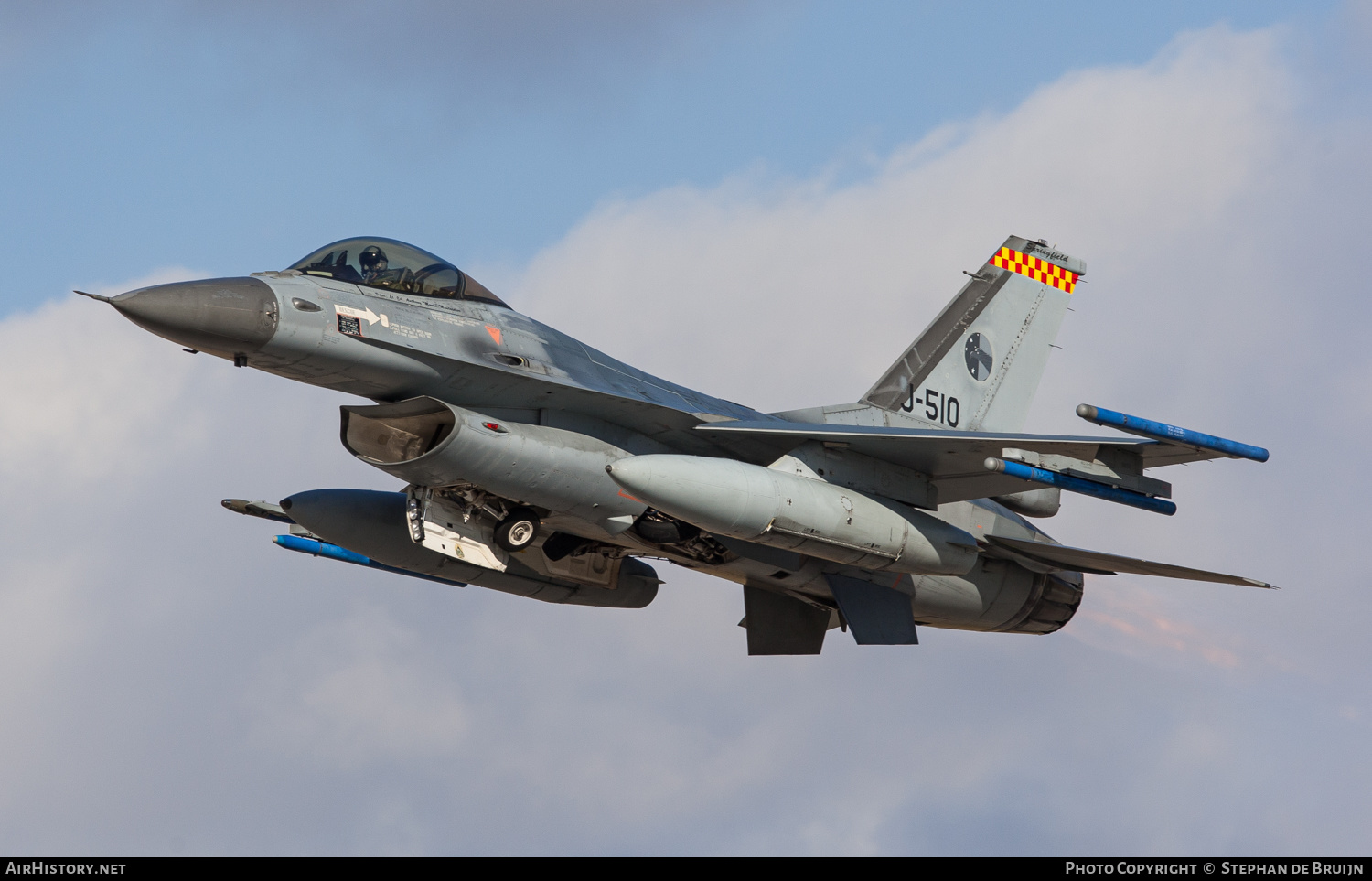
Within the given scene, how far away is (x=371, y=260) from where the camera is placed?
15133 mm

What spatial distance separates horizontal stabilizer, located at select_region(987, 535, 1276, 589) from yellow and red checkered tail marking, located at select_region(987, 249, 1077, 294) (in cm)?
457

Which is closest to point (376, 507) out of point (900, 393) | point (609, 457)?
point (609, 457)

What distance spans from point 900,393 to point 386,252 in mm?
7445

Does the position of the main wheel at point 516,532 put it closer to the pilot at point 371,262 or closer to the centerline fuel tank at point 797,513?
the centerline fuel tank at point 797,513

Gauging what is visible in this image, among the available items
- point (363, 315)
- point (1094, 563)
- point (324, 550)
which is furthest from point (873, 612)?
point (363, 315)

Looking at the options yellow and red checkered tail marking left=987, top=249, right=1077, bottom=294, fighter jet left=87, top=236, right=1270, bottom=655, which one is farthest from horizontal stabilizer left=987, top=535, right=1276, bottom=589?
yellow and red checkered tail marking left=987, top=249, right=1077, bottom=294

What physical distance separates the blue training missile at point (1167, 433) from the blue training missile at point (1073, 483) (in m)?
1.27

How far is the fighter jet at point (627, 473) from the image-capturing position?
14.5 m

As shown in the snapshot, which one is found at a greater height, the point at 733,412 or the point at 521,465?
the point at 733,412

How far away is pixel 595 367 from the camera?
16266 mm

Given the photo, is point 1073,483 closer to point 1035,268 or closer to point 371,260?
point 1035,268

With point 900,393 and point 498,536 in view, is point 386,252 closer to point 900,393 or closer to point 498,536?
point 498,536
